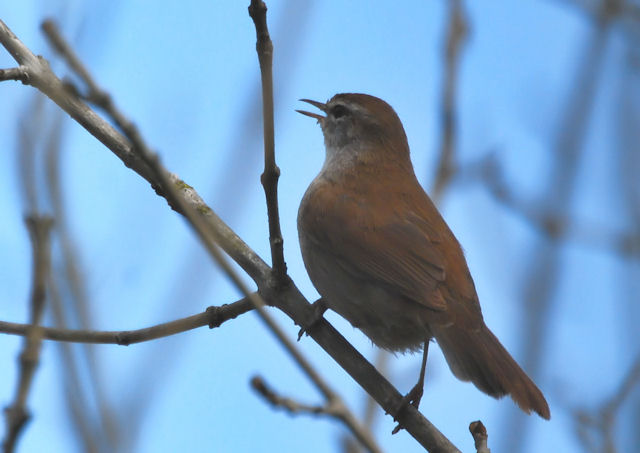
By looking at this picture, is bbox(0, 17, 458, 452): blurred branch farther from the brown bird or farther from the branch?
the branch

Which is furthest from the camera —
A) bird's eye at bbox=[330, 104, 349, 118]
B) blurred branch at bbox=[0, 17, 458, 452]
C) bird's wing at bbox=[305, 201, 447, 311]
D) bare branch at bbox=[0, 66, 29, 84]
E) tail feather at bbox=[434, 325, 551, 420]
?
bird's eye at bbox=[330, 104, 349, 118]

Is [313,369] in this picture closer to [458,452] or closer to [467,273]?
[458,452]

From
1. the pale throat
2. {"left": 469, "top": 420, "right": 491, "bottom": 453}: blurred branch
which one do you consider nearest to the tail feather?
{"left": 469, "top": 420, "right": 491, "bottom": 453}: blurred branch

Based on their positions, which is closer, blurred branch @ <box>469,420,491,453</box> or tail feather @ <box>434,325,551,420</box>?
blurred branch @ <box>469,420,491,453</box>

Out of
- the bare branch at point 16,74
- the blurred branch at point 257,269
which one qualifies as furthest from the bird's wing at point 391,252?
the bare branch at point 16,74

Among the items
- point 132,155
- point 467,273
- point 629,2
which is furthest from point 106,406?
point 629,2

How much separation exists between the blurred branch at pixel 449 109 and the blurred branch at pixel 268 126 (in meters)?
1.22

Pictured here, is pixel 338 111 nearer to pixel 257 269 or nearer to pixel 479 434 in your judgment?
pixel 257 269

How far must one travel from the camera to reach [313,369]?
1.96 m

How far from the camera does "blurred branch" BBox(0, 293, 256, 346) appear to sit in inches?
117

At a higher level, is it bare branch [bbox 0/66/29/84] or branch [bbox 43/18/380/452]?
bare branch [bbox 0/66/29/84]

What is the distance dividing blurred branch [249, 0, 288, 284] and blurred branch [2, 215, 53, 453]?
1306 millimetres

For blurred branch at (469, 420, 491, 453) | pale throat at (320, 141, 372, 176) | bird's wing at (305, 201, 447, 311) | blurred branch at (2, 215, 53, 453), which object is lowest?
blurred branch at (469, 420, 491, 453)

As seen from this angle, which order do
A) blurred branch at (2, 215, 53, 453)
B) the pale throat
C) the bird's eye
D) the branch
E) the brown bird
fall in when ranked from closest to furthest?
1. blurred branch at (2, 215, 53, 453)
2. the branch
3. the brown bird
4. the pale throat
5. the bird's eye
